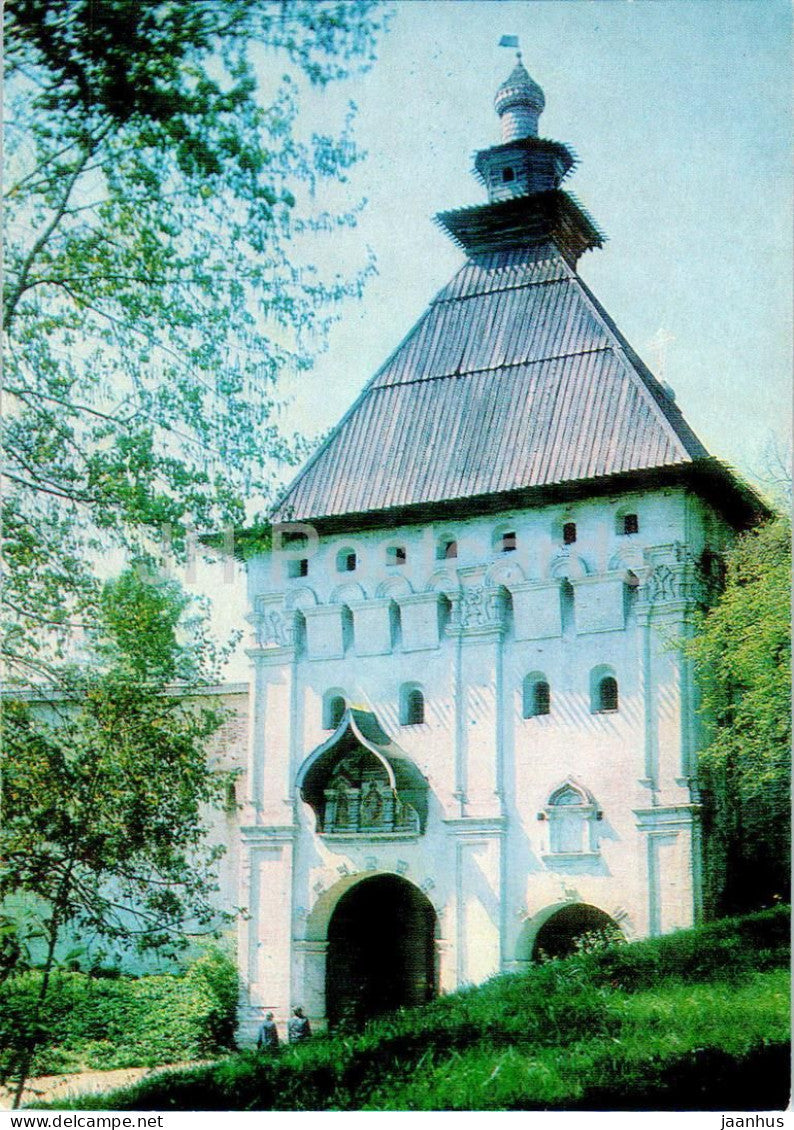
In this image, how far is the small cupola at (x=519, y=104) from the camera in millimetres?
9359

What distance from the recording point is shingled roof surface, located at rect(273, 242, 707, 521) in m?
10.9

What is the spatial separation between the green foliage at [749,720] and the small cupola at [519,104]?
3.30m

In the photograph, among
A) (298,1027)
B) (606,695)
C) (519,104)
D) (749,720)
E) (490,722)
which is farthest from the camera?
(490,722)

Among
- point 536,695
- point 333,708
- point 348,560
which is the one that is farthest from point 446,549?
point 333,708

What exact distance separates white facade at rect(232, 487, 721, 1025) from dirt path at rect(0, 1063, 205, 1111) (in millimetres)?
1858

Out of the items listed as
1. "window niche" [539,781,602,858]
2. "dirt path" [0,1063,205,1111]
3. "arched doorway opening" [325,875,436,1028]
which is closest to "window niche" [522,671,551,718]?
"window niche" [539,781,602,858]

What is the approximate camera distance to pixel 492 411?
11.1 metres

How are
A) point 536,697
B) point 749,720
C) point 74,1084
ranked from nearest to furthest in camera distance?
point 74,1084
point 749,720
point 536,697

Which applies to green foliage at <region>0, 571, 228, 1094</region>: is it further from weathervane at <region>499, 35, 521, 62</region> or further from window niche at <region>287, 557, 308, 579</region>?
weathervane at <region>499, 35, 521, 62</region>

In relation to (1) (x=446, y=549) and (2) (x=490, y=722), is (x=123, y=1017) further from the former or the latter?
(1) (x=446, y=549)

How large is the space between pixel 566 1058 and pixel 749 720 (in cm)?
276

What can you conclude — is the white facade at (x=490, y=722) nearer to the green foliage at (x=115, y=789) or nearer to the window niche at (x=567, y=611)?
the window niche at (x=567, y=611)

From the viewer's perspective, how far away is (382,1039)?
847cm
